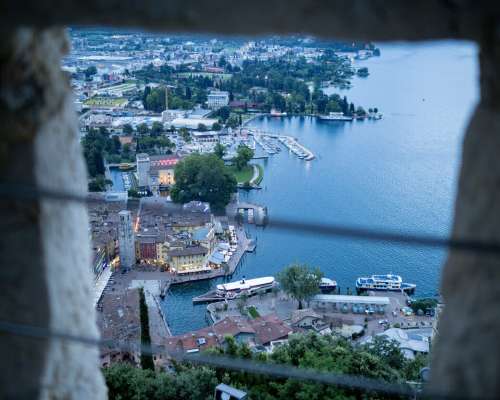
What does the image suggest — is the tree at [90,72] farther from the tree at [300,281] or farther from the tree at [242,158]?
the tree at [300,281]

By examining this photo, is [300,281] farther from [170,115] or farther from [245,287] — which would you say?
[170,115]

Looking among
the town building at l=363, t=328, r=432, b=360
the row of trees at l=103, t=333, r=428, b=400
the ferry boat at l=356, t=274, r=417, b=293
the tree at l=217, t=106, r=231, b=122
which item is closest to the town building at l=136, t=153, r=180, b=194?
the tree at l=217, t=106, r=231, b=122

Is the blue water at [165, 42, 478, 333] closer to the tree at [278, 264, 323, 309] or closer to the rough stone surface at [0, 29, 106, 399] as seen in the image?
the tree at [278, 264, 323, 309]

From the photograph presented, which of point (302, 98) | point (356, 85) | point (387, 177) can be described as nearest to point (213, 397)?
point (387, 177)

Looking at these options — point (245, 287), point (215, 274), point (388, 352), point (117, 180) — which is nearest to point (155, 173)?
point (117, 180)

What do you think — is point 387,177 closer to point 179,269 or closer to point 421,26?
point 179,269

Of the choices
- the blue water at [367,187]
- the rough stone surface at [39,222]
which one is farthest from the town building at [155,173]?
the rough stone surface at [39,222]
